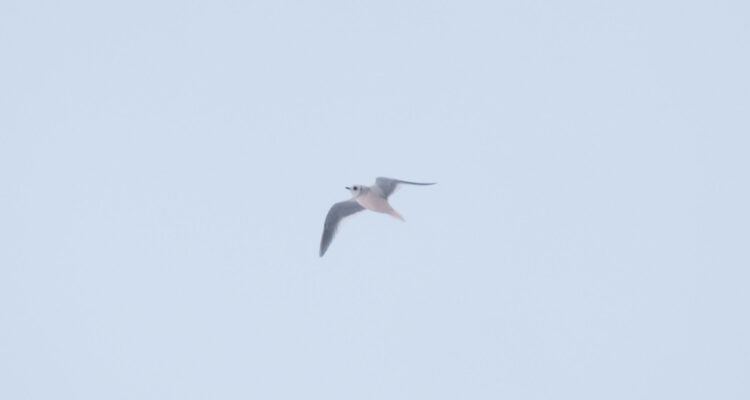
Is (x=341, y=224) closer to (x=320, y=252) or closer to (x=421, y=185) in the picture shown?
(x=320, y=252)

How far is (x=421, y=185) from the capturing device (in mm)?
12633

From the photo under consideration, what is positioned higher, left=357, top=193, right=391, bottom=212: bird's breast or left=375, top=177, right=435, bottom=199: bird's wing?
left=375, top=177, right=435, bottom=199: bird's wing

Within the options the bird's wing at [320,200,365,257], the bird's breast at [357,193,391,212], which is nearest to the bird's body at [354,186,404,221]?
the bird's breast at [357,193,391,212]

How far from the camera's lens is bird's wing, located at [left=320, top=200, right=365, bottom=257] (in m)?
14.6

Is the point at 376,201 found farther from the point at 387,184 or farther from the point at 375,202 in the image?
the point at 387,184

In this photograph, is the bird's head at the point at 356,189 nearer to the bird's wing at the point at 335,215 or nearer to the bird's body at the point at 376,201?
the bird's body at the point at 376,201

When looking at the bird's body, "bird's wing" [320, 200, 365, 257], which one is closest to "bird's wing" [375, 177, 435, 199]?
the bird's body

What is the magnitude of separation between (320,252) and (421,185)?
2282 mm

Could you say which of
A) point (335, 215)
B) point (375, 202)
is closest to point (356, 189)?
point (375, 202)

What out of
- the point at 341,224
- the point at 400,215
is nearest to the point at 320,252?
the point at 341,224

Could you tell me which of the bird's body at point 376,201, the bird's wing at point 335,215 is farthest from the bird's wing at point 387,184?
the bird's wing at point 335,215

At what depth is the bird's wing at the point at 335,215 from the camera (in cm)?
1455

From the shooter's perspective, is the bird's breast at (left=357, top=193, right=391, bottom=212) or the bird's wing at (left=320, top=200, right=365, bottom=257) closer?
the bird's breast at (left=357, top=193, right=391, bottom=212)

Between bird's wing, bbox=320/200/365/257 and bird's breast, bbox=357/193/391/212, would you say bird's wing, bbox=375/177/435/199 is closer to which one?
bird's breast, bbox=357/193/391/212
